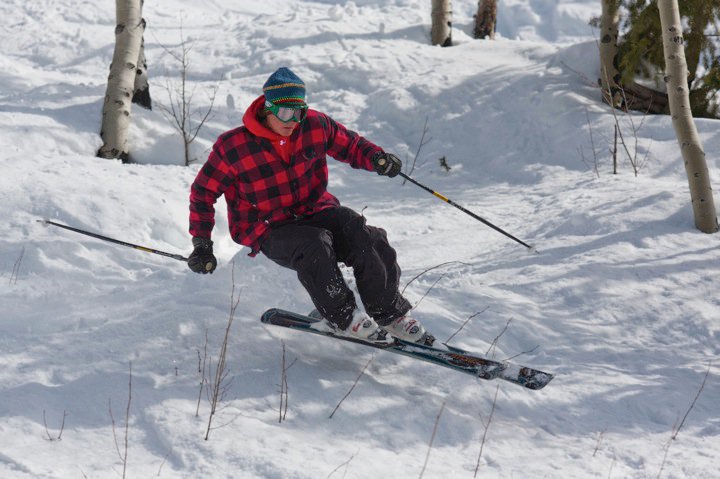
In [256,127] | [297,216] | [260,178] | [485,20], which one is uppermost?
[485,20]

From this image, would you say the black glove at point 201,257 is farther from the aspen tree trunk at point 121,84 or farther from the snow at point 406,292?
the aspen tree trunk at point 121,84

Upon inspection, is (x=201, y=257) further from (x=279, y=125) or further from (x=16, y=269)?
(x=16, y=269)

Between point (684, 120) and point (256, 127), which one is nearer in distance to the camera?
point (256, 127)

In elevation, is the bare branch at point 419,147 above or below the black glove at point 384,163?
below

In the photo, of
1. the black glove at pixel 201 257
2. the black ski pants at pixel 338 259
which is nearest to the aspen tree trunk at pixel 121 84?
the black glove at pixel 201 257

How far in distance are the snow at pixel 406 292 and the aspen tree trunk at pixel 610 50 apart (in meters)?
0.36

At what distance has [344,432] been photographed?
11.1ft

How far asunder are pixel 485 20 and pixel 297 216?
37.3 ft

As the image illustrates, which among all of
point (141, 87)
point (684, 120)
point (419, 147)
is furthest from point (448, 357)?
point (141, 87)

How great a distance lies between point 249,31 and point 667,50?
362 inches

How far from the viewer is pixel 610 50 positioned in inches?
413

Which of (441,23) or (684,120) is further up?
(441,23)

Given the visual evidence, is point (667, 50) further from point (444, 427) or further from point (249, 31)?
point (249, 31)

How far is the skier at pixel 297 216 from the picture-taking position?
12.9 ft
